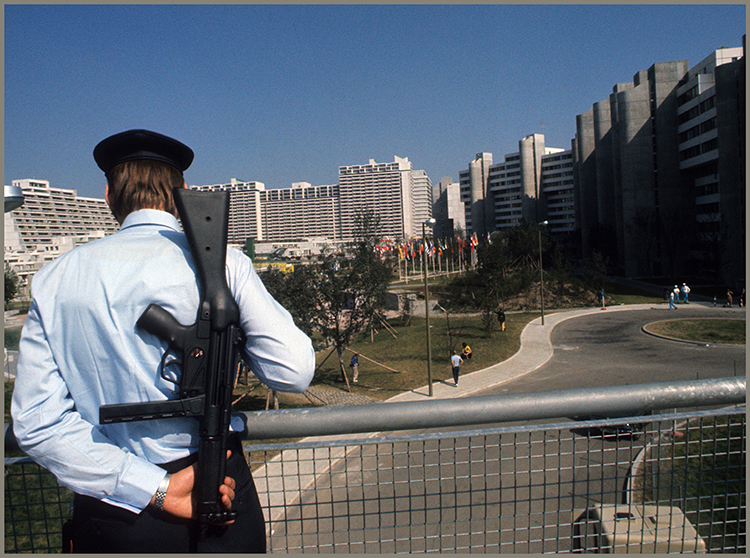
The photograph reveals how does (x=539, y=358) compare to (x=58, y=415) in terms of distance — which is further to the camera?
(x=539, y=358)

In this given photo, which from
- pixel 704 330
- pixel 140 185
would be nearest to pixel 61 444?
pixel 140 185

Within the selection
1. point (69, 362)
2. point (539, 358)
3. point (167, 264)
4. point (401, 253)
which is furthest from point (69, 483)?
point (401, 253)

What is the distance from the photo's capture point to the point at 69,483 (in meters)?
1.25

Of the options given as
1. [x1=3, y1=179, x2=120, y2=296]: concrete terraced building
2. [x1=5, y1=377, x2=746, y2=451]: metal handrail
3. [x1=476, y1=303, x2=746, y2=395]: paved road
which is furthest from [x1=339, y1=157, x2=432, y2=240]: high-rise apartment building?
[x1=5, y1=377, x2=746, y2=451]: metal handrail

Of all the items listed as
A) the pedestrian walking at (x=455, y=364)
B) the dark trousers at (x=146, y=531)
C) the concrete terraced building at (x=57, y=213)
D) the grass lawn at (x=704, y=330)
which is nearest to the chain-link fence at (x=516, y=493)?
the dark trousers at (x=146, y=531)

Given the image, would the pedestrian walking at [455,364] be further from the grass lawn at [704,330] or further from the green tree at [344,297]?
the grass lawn at [704,330]

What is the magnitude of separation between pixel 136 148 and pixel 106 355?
0.59 m

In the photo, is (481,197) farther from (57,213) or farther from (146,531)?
(146,531)

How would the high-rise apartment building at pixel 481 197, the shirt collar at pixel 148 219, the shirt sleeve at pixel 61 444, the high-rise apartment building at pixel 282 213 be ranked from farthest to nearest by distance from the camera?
the high-rise apartment building at pixel 282 213 → the high-rise apartment building at pixel 481 197 → the shirt collar at pixel 148 219 → the shirt sleeve at pixel 61 444

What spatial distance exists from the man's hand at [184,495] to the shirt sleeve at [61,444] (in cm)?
5

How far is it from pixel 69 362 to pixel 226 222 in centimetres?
53

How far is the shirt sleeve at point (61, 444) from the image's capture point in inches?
48.5

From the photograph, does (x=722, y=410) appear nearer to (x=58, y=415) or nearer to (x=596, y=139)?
(x=58, y=415)

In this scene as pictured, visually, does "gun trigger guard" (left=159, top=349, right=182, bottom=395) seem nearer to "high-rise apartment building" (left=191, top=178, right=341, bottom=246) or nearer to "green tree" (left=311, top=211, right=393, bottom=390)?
"green tree" (left=311, top=211, right=393, bottom=390)
